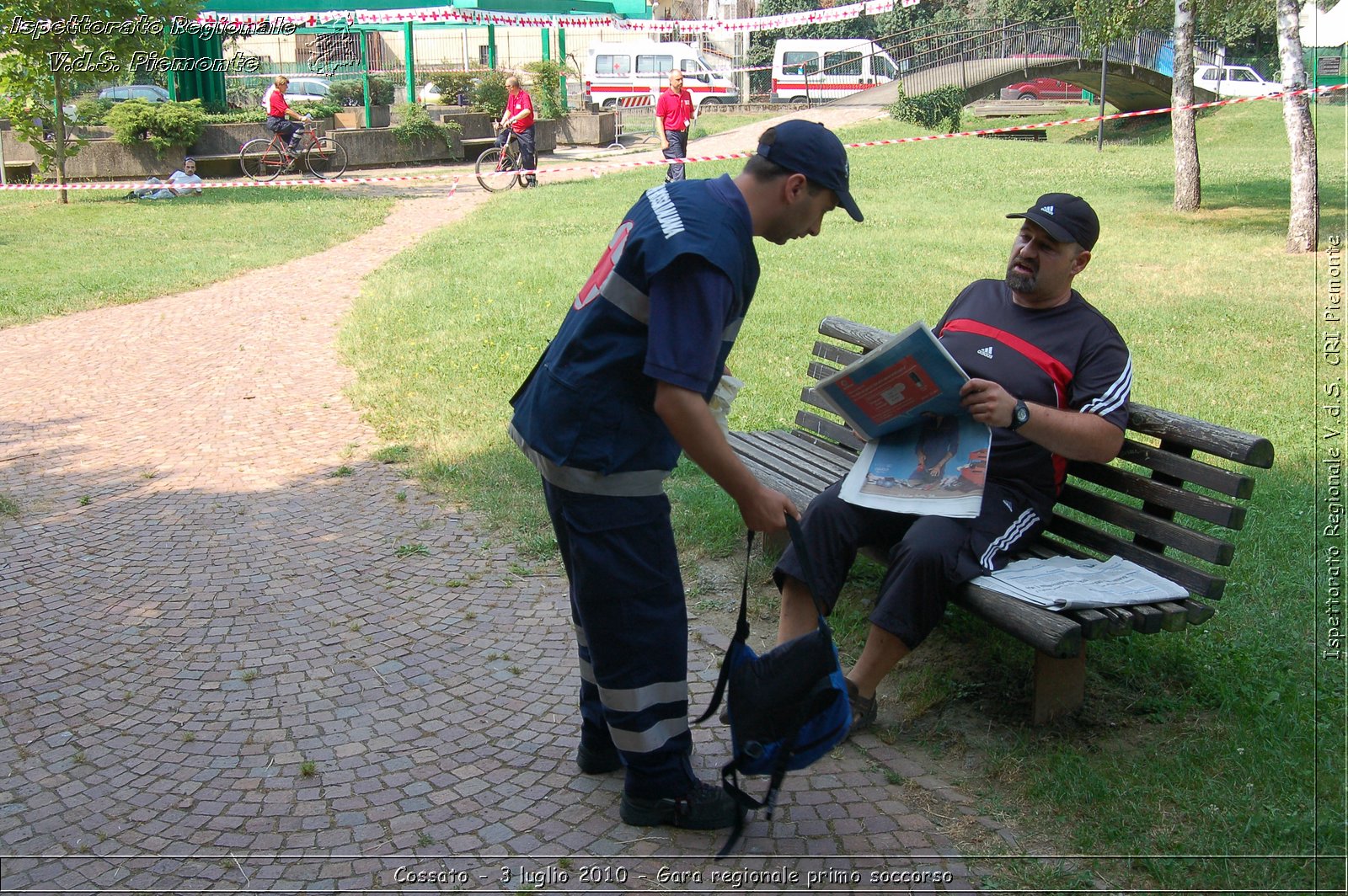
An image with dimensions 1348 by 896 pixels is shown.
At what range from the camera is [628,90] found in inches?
1471

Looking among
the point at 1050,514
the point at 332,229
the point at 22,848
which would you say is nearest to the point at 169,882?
the point at 22,848

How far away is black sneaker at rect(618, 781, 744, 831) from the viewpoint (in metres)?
3.20

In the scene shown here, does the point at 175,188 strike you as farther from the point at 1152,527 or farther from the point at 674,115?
the point at 1152,527

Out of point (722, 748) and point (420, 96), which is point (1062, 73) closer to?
point (420, 96)

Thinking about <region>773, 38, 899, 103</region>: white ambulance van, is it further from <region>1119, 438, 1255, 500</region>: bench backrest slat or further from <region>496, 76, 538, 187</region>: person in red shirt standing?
<region>1119, 438, 1255, 500</region>: bench backrest slat

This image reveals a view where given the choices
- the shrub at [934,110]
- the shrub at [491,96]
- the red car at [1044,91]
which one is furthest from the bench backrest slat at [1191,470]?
the red car at [1044,91]

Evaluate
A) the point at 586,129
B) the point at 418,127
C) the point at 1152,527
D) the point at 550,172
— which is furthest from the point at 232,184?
the point at 1152,527

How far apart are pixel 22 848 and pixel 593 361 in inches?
79.6

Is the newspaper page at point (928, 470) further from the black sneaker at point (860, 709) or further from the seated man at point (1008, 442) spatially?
the black sneaker at point (860, 709)

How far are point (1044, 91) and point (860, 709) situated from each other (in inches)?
1498

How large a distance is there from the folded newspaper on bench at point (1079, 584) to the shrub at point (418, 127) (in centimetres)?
2238

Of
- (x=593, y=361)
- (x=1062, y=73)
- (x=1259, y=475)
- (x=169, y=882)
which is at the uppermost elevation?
(x=1062, y=73)

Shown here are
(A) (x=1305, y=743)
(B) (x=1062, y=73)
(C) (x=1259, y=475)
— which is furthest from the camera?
(B) (x=1062, y=73)

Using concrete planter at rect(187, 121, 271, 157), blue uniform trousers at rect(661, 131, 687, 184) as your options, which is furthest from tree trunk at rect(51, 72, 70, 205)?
blue uniform trousers at rect(661, 131, 687, 184)
